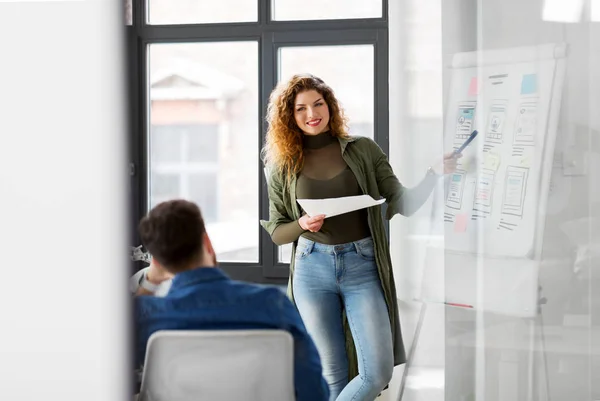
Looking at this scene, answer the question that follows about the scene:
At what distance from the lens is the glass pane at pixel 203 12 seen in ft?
5.78

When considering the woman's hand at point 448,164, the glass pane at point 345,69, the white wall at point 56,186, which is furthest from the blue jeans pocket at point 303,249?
the white wall at point 56,186

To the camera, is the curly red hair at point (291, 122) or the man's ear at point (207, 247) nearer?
the man's ear at point (207, 247)

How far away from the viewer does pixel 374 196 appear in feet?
Result: 5.14

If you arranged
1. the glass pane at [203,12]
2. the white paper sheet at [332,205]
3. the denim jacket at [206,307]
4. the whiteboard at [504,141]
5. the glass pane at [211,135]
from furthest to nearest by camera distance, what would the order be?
the glass pane at [203,12] → the white paper sheet at [332,205] → the glass pane at [211,135] → the whiteboard at [504,141] → the denim jacket at [206,307]

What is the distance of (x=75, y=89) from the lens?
3.46 feet

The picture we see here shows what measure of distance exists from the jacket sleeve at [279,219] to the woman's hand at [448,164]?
0.32 m

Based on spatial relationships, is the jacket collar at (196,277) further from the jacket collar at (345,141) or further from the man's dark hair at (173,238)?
the jacket collar at (345,141)

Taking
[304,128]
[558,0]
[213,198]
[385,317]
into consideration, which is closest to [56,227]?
[213,198]

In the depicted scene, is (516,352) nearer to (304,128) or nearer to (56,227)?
(304,128)

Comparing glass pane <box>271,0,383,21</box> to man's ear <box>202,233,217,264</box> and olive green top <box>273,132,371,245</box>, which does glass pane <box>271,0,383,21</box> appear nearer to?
olive green top <box>273,132,371,245</box>

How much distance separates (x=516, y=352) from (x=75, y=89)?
0.92 meters

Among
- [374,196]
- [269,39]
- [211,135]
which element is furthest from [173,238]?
[269,39]

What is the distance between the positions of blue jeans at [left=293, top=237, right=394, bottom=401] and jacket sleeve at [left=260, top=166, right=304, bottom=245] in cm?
3

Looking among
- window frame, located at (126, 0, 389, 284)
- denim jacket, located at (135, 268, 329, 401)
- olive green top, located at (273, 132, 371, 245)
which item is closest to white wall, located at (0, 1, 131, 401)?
denim jacket, located at (135, 268, 329, 401)
